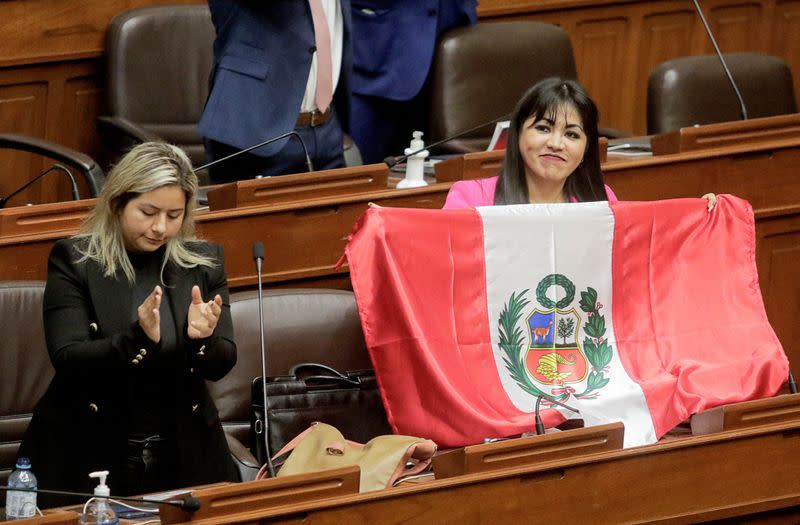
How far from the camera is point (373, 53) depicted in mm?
4016

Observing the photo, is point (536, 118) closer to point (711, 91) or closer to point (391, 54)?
point (391, 54)

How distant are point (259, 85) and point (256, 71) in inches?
1.2

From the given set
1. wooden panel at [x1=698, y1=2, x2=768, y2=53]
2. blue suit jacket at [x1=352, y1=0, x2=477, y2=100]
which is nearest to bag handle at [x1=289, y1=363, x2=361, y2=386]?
blue suit jacket at [x1=352, y1=0, x2=477, y2=100]

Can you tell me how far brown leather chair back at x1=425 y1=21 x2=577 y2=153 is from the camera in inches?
157

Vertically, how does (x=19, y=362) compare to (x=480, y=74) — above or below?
below

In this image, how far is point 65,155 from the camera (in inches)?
134

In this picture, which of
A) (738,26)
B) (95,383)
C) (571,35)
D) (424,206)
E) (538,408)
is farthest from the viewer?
(738,26)

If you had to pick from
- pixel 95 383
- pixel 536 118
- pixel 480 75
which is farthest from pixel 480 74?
pixel 95 383

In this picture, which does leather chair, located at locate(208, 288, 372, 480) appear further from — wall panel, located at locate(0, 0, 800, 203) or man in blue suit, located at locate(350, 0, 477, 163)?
wall panel, located at locate(0, 0, 800, 203)

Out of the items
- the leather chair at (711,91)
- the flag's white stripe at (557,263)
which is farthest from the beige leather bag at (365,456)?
the leather chair at (711,91)

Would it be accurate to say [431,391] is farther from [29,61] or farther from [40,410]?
[29,61]

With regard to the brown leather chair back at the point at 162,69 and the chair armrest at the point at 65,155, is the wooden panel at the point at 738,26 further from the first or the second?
the chair armrest at the point at 65,155

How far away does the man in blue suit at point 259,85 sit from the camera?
135 inches

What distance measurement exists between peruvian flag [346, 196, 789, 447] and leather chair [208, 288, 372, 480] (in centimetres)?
13
